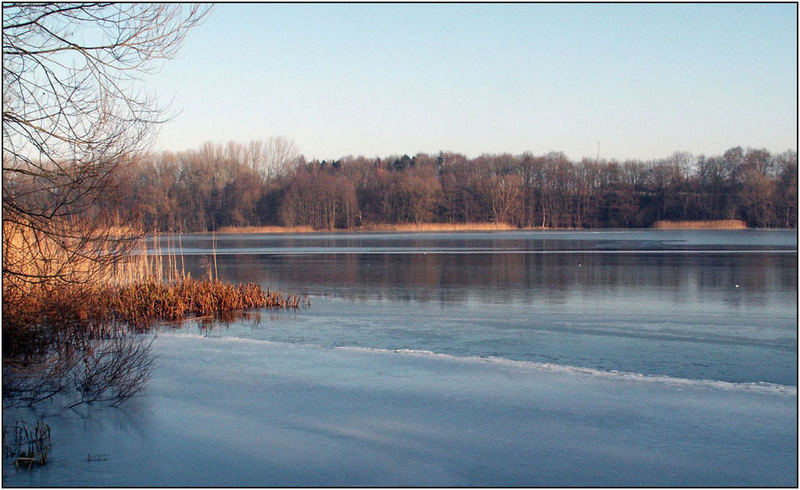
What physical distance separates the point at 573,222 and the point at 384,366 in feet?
212

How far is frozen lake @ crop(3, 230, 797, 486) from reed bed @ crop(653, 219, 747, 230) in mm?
44846

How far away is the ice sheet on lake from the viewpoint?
179 inches

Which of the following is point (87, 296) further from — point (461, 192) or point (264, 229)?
point (461, 192)

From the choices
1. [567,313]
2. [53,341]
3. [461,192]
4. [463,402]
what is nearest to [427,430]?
[463,402]

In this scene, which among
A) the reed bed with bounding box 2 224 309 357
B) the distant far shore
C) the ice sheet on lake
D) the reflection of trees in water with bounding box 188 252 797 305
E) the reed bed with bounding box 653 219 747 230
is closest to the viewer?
the ice sheet on lake

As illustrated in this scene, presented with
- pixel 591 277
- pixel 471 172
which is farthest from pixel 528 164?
pixel 591 277

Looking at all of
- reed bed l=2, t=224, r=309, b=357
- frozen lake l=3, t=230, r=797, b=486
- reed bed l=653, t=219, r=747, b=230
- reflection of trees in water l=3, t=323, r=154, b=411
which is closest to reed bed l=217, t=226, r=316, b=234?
reed bed l=653, t=219, r=747, b=230

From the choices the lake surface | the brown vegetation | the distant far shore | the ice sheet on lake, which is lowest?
the ice sheet on lake

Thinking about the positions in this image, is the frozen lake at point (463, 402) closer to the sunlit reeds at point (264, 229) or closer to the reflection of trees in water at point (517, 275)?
the reflection of trees in water at point (517, 275)

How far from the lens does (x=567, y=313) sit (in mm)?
11297

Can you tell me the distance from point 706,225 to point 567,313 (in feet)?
159

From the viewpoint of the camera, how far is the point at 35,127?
5.45 meters

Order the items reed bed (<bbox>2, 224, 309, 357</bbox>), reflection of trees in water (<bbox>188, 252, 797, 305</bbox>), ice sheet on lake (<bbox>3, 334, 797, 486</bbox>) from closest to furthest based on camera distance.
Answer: ice sheet on lake (<bbox>3, 334, 797, 486</bbox>), reed bed (<bbox>2, 224, 309, 357</bbox>), reflection of trees in water (<bbox>188, 252, 797, 305</bbox>)

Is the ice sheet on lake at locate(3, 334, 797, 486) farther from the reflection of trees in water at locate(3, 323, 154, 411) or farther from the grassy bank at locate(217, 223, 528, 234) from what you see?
the grassy bank at locate(217, 223, 528, 234)
